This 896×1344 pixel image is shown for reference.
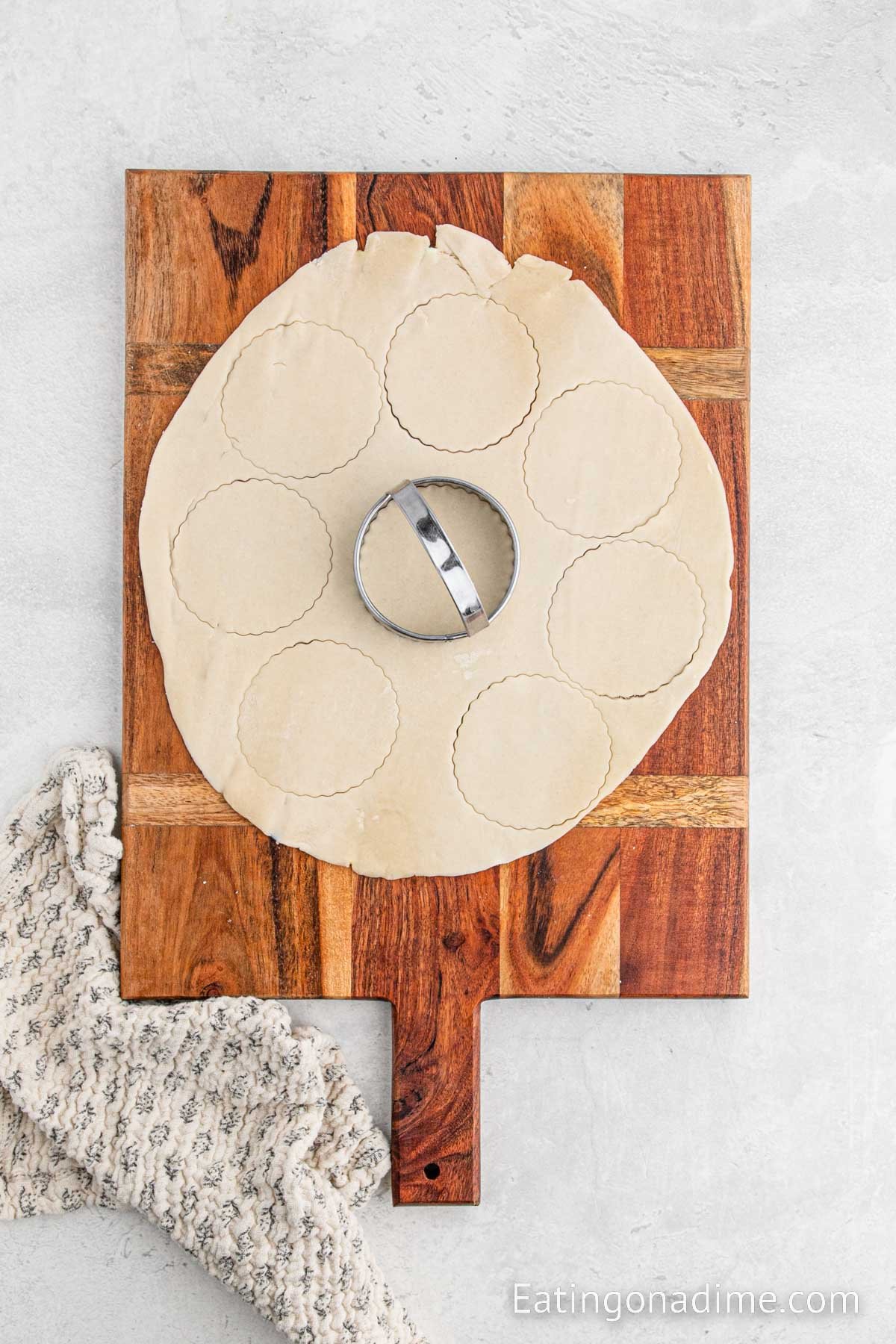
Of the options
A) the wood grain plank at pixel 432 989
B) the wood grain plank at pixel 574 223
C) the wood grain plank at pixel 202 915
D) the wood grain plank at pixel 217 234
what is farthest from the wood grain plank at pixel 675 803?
the wood grain plank at pixel 217 234

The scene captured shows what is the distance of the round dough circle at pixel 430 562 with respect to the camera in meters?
0.65

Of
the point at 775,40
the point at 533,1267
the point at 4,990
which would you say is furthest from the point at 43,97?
the point at 533,1267

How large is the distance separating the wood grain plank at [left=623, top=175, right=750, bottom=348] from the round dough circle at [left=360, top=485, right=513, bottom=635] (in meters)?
0.20

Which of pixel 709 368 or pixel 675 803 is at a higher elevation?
pixel 709 368

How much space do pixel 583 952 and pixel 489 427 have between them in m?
0.41

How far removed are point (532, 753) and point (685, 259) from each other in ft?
1.34

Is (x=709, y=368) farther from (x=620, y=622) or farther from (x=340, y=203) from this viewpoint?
(x=340, y=203)

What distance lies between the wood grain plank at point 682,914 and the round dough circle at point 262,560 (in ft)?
1.05

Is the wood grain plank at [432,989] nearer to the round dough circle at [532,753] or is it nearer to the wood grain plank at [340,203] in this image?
the round dough circle at [532,753]

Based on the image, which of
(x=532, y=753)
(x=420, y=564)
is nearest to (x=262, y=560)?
(x=420, y=564)

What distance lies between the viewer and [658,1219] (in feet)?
2.27

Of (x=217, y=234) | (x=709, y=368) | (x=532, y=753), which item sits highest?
(x=217, y=234)

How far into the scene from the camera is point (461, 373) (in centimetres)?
65

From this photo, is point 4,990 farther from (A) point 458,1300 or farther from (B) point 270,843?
(A) point 458,1300
